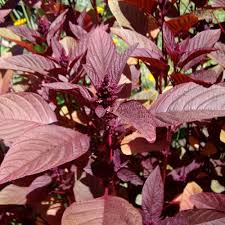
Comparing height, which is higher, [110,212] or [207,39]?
[207,39]

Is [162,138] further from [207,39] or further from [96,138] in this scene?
[207,39]

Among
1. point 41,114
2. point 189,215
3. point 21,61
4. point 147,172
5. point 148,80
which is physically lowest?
point 148,80

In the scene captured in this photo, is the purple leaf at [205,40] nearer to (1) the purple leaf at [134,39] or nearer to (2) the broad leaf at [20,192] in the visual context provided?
(1) the purple leaf at [134,39]

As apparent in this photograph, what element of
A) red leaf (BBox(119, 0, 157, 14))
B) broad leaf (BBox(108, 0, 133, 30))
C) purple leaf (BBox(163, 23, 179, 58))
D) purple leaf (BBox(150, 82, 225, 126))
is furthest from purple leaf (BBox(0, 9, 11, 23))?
purple leaf (BBox(150, 82, 225, 126))

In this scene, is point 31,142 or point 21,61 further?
point 21,61

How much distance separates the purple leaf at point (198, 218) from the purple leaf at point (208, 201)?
0.07 meters

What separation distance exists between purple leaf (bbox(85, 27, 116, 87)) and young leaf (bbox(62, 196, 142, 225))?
0.28m

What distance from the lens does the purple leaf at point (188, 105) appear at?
2.81ft

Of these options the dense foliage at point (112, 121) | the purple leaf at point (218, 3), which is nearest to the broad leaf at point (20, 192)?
the dense foliage at point (112, 121)

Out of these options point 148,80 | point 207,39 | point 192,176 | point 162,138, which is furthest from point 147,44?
point 148,80

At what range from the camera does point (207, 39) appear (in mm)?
1098

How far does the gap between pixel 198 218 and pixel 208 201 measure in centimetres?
11

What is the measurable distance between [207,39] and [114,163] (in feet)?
1.29

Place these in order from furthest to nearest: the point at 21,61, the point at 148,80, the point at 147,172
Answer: the point at 148,80 < the point at 147,172 < the point at 21,61
